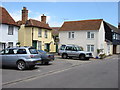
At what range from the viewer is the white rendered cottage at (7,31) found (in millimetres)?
22047

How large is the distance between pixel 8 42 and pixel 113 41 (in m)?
27.3

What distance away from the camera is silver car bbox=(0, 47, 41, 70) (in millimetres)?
13164

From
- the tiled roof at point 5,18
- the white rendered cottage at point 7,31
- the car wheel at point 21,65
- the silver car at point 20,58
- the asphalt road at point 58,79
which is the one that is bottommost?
the asphalt road at point 58,79

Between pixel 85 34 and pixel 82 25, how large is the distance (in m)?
2.20

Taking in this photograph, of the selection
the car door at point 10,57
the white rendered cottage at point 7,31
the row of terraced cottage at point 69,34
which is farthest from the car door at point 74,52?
the car door at point 10,57

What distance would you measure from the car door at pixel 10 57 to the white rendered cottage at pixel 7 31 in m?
8.49

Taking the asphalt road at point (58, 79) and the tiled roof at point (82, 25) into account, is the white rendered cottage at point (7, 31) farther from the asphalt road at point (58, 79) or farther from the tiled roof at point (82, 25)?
the tiled roof at point (82, 25)

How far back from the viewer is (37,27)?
103ft

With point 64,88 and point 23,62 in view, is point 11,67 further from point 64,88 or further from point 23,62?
point 64,88

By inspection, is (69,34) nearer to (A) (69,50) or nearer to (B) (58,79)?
(A) (69,50)

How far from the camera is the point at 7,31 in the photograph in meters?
22.7

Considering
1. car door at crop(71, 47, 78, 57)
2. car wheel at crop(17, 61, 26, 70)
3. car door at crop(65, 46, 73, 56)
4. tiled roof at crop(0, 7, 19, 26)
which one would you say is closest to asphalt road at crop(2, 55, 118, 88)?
car wheel at crop(17, 61, 26, 70)

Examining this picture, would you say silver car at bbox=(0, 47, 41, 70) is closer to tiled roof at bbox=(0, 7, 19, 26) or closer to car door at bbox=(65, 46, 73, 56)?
tiled roof at bbox=(0, 7, 19, 26)

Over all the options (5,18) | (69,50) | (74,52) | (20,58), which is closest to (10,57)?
(20,58)
